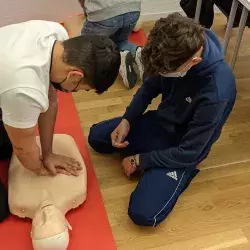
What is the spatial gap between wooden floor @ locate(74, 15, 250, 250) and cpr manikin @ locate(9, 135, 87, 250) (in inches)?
5.5

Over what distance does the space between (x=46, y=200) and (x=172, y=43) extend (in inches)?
23.7

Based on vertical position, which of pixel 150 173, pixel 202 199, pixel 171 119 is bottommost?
pixel 202 199

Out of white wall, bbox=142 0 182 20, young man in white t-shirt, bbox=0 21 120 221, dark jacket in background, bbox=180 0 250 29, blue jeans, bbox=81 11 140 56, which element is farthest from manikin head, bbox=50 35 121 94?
white wall, bbox=142 0 182 20

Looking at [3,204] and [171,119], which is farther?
[171,119]

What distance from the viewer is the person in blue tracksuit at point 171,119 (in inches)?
42.3

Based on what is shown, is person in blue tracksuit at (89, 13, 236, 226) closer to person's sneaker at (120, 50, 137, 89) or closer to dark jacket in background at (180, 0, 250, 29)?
person's sneaker at (120, 50, 137, 89)

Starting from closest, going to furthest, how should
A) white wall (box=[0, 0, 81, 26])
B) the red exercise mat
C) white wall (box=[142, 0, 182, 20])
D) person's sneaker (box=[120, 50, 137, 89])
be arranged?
1. the red exercise mat
2. person's sneaker (box=[120, 50, 137, 89])
3. white wall (box=[0, 0, 81, 26])
4. white wall (box=[142, 0, 182, 20])

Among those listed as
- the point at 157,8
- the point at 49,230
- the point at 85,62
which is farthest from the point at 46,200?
the point at 157,8

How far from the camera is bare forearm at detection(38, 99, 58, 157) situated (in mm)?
1235

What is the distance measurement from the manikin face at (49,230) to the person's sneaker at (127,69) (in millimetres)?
788

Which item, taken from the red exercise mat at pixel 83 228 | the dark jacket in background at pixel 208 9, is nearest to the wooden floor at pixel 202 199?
the red exercise mat at pixel 83 228

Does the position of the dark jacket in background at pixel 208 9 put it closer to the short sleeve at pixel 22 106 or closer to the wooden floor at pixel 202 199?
the wooden floor at pixel 202 199

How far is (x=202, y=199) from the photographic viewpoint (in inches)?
54.8

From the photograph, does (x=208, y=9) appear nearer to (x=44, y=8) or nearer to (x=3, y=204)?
(x=44, y=8)
